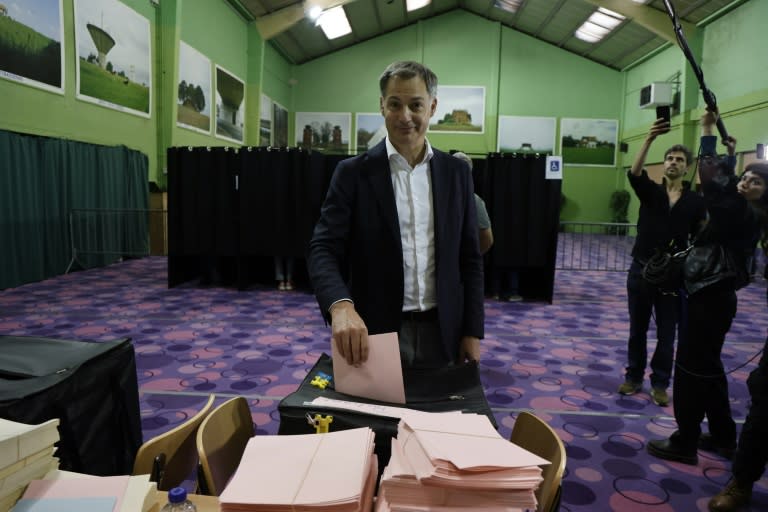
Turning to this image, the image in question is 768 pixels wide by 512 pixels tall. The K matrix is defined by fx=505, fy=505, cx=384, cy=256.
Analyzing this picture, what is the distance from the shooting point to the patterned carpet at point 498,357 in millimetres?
2340

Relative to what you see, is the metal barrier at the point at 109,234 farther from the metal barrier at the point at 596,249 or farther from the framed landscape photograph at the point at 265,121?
the metal barrier at the point at 596,249

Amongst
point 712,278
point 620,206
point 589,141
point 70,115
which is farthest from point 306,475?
point 589,141

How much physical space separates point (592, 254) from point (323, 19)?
9338mm

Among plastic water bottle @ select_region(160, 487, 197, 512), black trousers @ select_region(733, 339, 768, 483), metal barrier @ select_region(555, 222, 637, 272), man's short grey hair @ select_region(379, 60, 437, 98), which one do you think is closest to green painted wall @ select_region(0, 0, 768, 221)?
metal barrier @ select_region(555, 222, 637, 272)

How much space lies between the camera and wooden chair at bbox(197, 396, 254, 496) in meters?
1.02

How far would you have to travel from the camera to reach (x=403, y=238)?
1440 mm

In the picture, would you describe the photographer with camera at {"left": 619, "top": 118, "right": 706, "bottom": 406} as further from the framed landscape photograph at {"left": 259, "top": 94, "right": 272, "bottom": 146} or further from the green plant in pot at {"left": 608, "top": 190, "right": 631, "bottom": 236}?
the green plant in pot at {"left": 608, "top": 190, "right": 631, "bottom": 236}

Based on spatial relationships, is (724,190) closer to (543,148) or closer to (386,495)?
(386,495)

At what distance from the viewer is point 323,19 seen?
13.8m

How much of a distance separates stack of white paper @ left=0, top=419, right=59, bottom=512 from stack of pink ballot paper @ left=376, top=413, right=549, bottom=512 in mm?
570

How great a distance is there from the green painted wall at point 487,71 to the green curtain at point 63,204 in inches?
364

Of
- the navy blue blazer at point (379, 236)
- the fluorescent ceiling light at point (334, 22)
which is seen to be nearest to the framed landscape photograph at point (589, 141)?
the fluorescent ceiling light at point (334, 22)

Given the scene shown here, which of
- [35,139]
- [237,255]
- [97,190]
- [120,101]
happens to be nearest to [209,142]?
[120,101]

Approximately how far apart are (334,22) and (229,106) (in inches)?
177
